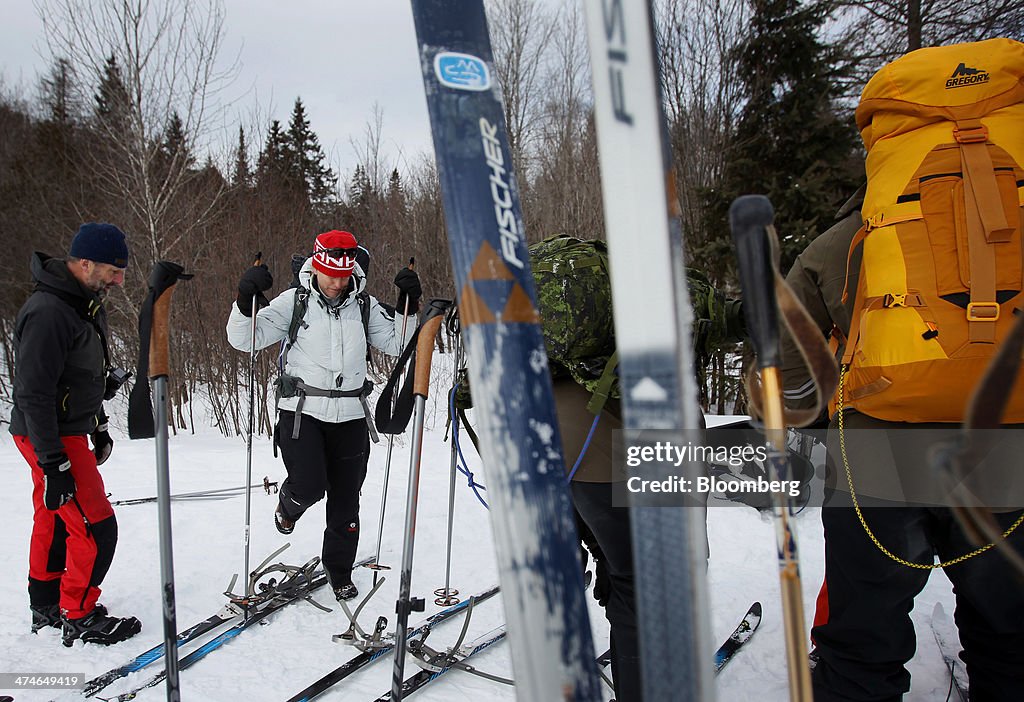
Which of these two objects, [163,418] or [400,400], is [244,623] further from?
[163,418]

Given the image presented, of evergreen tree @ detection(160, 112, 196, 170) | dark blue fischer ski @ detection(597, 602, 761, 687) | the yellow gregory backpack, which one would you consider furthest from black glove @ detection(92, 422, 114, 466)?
evergreen tree @ detection(160, 112, 196, 170)

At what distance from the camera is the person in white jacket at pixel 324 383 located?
340cm

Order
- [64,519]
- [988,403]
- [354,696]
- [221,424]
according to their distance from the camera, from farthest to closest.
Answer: [221,424], [64,519], [354,696], [988,403]

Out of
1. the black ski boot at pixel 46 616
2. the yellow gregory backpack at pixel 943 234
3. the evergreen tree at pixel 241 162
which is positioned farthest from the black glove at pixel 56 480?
the evergreen tree at pixel 241 162

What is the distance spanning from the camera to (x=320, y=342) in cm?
346

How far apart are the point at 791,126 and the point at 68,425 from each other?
8.76 metres

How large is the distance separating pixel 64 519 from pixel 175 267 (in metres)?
2.01

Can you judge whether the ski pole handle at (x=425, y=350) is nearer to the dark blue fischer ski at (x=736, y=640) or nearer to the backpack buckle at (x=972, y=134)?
the dark blue fischer ski at (x=736, y=640)

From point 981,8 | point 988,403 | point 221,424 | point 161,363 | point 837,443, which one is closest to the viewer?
point 988,403

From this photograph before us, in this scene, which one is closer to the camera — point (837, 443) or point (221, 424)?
point (837, 443)

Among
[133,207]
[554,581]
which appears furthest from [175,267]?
[133,207]

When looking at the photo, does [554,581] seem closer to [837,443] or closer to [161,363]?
[837,443]

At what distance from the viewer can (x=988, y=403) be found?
64 cm

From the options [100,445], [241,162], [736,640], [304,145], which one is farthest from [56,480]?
[304,145]
